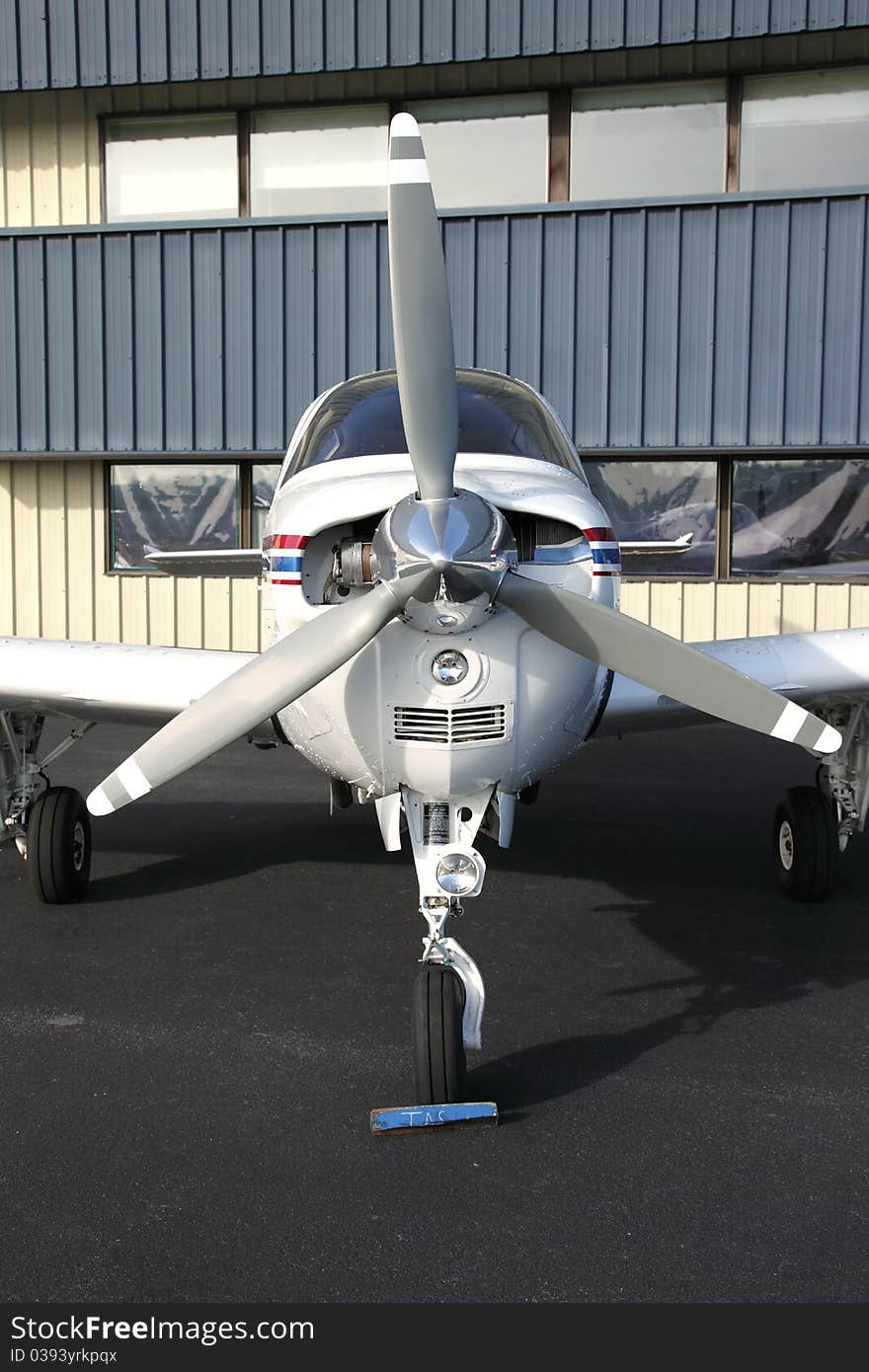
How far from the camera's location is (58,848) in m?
5.52

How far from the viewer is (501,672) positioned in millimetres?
3375

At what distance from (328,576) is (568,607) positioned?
872mm

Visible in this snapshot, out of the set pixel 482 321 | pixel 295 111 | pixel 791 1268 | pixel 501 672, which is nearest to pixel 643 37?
pixel 482 321

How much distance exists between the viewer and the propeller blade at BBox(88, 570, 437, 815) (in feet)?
10.7

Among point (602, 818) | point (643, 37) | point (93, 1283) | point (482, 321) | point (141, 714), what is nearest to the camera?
point (93, 1283)

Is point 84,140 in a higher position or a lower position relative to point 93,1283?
higher

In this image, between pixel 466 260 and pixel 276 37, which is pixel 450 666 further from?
pixel 276 37

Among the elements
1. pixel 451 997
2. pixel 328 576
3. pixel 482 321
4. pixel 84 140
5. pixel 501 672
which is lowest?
pixel 451 997

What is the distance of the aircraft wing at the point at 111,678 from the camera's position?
5113 mm

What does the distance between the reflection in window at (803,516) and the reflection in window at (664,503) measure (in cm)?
31

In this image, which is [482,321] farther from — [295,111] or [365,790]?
[365,790]

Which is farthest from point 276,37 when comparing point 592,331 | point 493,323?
point 592,331

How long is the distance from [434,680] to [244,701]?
A: 58cm

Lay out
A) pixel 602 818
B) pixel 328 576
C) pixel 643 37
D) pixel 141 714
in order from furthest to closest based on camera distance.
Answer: pixel 643 37 < pixel 602 818 < pixel 141 714 < pixel 328 576
